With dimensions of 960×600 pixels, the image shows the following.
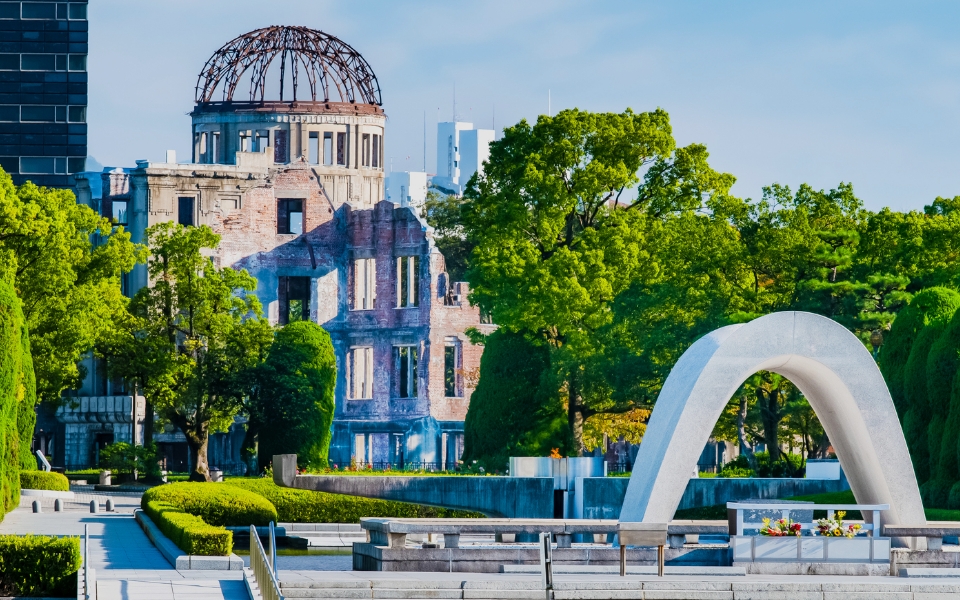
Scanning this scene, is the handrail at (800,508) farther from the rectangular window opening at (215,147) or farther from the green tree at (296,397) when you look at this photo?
the rectangular window opening at (215,147)

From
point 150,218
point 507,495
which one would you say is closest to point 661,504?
point 507,495

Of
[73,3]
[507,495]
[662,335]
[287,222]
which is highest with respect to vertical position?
[73,3]

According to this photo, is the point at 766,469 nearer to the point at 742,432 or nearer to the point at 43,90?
the point at 742,432

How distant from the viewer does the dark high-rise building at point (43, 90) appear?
74.1 metres

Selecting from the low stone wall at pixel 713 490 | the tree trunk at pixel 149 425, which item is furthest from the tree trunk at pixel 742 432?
the tree trunk at pixel 149 425

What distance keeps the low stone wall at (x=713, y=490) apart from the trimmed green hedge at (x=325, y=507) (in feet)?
11.1

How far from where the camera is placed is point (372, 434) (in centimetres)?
6425

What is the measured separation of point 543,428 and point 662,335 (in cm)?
588

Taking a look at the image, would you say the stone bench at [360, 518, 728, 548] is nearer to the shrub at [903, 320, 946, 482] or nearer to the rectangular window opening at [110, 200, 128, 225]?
the shrub at [903, 320, 946, 482]

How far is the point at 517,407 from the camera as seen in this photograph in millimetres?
50531

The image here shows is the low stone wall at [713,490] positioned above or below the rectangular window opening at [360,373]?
below

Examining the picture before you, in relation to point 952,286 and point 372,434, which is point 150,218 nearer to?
point 372,434

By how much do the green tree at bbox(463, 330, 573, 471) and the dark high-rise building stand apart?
29341mm

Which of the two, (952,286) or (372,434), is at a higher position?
(952,286)
